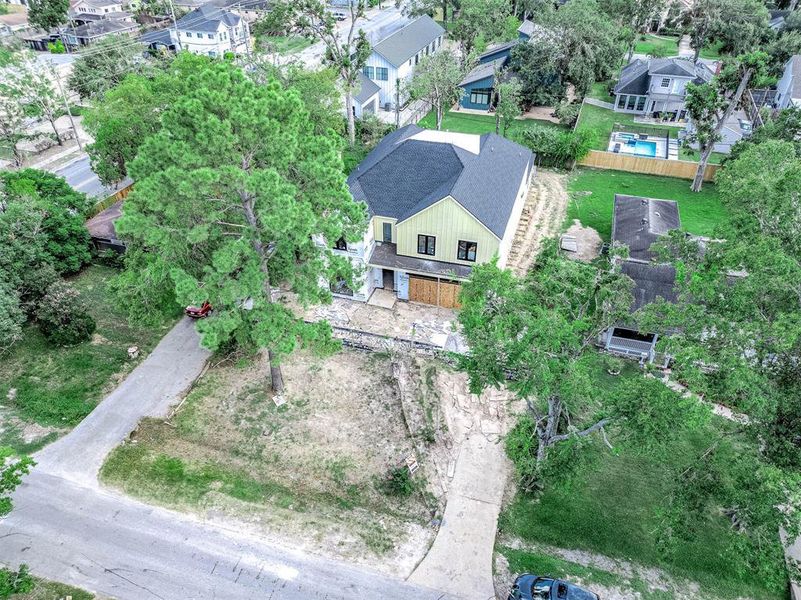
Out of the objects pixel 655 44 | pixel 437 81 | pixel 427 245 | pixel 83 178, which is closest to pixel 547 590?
pixel 427 245

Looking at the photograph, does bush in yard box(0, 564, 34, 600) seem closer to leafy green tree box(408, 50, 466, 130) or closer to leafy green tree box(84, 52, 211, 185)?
leafy green tree box(84, 52, 211, 185)

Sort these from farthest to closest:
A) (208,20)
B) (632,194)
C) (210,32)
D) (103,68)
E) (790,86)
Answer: (208,20) → (210,32) → (103,68) → (790,86) → (632,194)

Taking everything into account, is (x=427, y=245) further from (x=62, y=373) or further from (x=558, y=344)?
(x=62, y=373)

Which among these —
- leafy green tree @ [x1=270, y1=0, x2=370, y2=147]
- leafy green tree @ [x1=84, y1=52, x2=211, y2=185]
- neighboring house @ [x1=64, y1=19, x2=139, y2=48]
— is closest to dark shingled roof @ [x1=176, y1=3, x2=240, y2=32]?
neighboring house @ [x1=64, y1=19, x2=139, y2=48]

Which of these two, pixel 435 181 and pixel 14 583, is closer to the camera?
pixel 14 583

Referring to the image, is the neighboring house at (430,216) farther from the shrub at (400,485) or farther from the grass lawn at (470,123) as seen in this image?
the grass lawn at (470,123)

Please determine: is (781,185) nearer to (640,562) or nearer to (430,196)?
(640,562)

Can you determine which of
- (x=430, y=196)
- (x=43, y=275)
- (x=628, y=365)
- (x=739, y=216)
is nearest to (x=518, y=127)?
(x=430, y=196)
